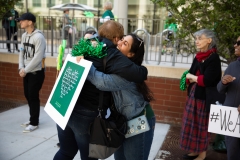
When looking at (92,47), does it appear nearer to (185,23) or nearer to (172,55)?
(185,23)

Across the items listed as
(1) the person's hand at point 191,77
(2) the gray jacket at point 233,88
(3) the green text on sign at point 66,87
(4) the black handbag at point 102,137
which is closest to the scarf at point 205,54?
(1) the person's hand at point 191,77

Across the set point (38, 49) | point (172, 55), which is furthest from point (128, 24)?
point (38, 49)

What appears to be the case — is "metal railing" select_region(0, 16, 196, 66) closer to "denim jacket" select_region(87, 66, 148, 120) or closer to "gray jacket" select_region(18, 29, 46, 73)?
"gray jacket" select_region(18, 29, 46, 73)

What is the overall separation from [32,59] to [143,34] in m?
2.63

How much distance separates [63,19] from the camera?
660 cm

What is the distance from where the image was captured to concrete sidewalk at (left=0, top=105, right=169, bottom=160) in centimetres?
406

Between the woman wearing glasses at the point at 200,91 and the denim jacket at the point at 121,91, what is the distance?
4.67ft

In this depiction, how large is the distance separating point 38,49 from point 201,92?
2675 millimetres

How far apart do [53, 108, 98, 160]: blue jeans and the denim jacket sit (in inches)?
9.4

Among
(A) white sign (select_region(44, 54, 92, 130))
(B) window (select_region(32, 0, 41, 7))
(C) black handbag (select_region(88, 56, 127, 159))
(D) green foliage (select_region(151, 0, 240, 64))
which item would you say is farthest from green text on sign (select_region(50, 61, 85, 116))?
(B) window (select_region(32, 0, 41, 7))

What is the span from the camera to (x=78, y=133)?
235cm

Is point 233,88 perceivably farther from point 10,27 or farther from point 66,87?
point 10,27

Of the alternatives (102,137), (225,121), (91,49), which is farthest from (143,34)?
(102,137)

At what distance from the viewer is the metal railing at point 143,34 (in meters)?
5.77
